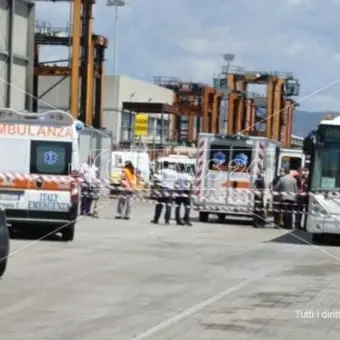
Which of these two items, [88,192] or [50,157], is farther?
[88,192]

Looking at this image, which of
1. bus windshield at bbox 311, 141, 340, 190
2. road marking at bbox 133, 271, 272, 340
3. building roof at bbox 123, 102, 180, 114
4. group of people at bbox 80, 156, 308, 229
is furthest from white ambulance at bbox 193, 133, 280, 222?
building roof at bbox 123, 102, 180, 114

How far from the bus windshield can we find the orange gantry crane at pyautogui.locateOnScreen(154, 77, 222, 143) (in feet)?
191

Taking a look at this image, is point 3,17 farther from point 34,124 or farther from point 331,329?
point 331,329

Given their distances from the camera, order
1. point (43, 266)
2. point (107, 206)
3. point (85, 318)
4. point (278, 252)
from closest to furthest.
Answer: point (85, 318)
point (43, 266)
point (278, 252)
point (107, 206)

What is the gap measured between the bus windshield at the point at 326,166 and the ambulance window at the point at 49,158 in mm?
5647

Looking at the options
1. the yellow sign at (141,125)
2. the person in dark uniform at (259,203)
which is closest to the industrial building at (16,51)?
the person in dark uniform at (259,203)

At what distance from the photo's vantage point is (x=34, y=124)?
1972 centimetres

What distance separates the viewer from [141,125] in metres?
82.6

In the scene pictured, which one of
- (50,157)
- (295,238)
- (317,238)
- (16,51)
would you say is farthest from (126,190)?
(16,51)

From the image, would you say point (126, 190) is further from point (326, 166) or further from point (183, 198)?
point (326, 166)

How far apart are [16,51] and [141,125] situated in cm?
4350

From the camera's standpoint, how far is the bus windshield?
21234 mm

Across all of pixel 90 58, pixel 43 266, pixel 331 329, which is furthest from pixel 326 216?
pixel 90 58

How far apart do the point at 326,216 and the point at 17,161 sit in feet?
22.2
